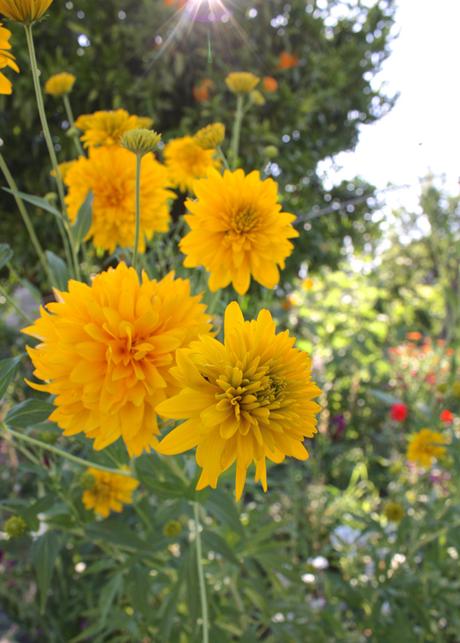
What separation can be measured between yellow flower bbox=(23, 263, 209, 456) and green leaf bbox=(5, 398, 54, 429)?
132 millimetres

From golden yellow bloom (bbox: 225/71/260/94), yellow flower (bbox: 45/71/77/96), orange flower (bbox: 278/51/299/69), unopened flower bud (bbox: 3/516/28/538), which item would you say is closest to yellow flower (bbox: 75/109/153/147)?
yellow flower (bbox: 45/71/77/96)

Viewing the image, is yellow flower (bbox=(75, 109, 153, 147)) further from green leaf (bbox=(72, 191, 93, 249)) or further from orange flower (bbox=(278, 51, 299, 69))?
orange flower (bbox=(278, 51, 299, 69))

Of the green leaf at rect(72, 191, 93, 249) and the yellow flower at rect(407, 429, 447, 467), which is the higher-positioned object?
the yellow flower at rect(407, 429, 447, 467)

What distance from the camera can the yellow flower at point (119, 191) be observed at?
1.10 meters

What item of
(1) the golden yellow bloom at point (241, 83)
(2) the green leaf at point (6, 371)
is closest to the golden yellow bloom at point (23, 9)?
(2) the green leaf at point (6, 371)

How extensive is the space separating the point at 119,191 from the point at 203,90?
1.93 metres

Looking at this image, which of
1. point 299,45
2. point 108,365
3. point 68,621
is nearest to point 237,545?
point 108,365

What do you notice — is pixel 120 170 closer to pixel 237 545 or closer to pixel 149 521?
pixel 149 521

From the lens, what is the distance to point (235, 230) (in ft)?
3.03

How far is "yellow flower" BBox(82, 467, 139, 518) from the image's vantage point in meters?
1.17

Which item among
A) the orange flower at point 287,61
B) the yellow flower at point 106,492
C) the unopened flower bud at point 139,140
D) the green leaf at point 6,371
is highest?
the orange flower at point 287,61

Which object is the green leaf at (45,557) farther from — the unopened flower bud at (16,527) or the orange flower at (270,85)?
the orange flower at (270,85)

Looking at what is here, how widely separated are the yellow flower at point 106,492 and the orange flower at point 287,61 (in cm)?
258

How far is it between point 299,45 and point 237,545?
2890 millimetres
